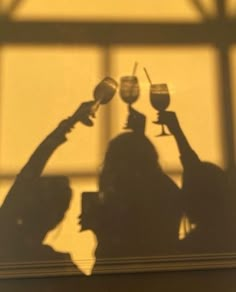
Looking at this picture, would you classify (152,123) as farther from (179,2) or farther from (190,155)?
(179,2)

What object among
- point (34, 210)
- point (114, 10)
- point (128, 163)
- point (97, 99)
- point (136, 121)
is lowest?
point (34, 210)

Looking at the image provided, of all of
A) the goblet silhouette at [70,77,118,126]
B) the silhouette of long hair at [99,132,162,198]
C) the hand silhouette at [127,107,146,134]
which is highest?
the goblet silhouette at [70,77,118,126]

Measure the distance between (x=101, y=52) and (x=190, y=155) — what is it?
2.80 feet

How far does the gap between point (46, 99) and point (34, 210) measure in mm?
677

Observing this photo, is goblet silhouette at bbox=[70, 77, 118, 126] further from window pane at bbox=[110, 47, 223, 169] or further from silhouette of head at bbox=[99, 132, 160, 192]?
silhouette of head at bbox=[99, 132, 160, 192]

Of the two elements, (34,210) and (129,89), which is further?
(129,89)

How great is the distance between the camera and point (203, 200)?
9.35 feet

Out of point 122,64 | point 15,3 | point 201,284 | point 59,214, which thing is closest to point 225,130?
point 122,64

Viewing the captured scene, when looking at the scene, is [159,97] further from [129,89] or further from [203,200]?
[203,200]

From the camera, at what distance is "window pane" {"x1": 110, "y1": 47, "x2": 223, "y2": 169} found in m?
2.86

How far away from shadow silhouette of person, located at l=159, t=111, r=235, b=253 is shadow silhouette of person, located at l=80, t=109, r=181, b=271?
96 mm

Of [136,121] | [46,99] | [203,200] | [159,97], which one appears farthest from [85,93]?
[203,200]

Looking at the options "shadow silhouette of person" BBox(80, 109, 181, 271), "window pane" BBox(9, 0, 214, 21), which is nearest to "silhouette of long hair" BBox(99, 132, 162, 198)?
"shadow silhouette of person" BBox(80, 109, 181, 271)

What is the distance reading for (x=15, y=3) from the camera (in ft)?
9.42
